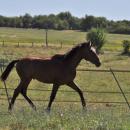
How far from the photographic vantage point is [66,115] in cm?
875

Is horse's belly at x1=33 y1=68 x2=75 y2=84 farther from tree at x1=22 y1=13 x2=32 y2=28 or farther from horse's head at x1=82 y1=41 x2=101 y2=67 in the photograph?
tree at x1=22 y1=13 x2=32 y2=28

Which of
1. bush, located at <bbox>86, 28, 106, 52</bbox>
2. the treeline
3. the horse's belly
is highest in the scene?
the horse's belly

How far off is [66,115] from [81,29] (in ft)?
525

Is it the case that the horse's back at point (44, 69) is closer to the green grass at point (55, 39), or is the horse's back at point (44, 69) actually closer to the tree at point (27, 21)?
the green grass at point (55, 39)

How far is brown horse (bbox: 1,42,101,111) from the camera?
13.5 m

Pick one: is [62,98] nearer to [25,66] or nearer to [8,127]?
[25,66]

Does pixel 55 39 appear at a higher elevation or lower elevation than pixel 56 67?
lower

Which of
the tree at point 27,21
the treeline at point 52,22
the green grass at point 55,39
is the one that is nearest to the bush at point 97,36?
the green grass at point 55,39

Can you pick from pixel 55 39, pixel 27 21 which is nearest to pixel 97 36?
pixel 55 39

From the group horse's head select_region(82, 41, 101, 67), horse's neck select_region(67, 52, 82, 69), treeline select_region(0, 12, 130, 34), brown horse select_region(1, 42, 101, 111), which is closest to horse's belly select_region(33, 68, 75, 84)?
brown horse select_region(1, 42, 101, 111)

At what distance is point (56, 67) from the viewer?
13.5 meters

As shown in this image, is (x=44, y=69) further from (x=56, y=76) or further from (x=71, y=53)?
(x=71, y=53)

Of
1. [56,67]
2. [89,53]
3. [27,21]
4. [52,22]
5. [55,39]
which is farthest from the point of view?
[52,22]

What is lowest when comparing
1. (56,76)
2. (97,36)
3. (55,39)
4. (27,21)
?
(27,21)
